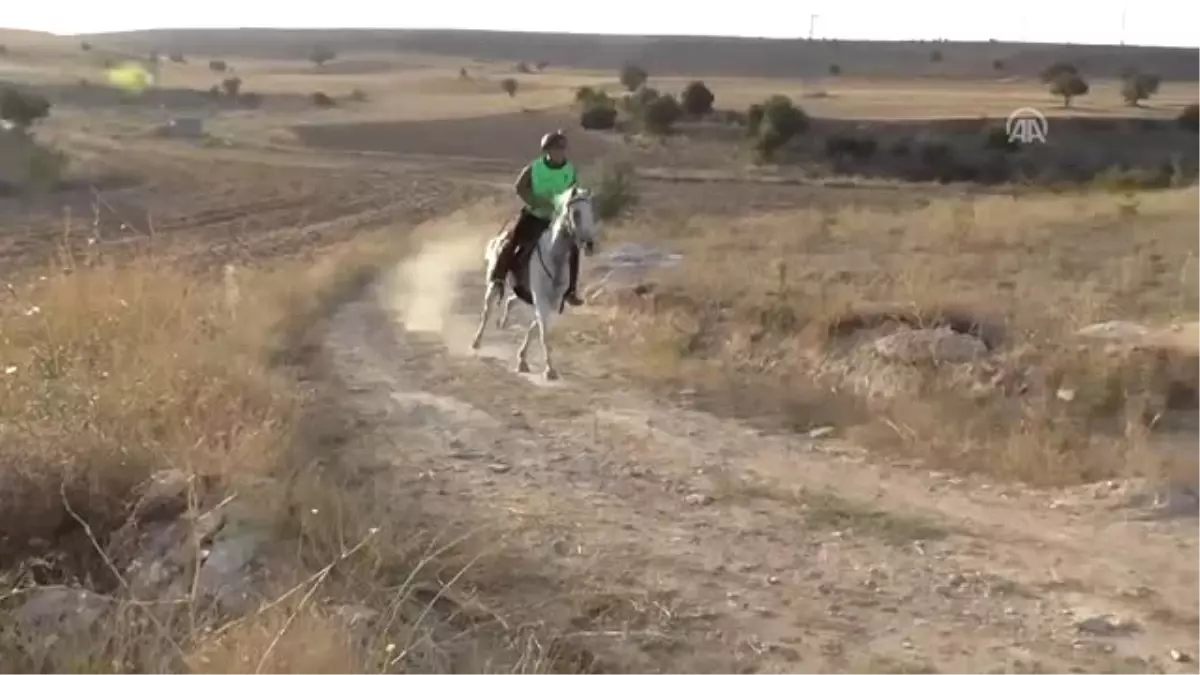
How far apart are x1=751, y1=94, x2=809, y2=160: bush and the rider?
42228 millimetres

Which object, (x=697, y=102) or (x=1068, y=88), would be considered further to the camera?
(x=1068, y=88)

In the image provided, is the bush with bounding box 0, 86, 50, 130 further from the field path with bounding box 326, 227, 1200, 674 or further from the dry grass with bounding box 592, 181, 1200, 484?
the field path with bounding box 326, 227, 1200, 674

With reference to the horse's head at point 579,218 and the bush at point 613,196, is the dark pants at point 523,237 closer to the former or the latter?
the horse's head at point 579,218

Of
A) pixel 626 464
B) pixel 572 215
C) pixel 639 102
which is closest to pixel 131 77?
pixel 639 102

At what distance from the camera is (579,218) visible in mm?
13617

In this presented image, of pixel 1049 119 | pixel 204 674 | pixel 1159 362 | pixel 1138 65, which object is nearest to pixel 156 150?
pixel 1049 119

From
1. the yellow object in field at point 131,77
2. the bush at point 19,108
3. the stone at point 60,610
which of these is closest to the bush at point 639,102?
the bush at point 19,108

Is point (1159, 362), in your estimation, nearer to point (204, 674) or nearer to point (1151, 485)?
point (1151, 485)

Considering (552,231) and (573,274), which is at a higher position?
(552,231)

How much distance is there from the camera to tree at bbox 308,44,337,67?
14762 centimetres

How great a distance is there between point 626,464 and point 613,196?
2317 cm

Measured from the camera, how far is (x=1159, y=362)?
38.4 feet

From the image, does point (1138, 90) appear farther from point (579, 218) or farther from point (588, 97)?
point (579, 218)

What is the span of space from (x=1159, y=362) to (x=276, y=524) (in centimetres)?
790
